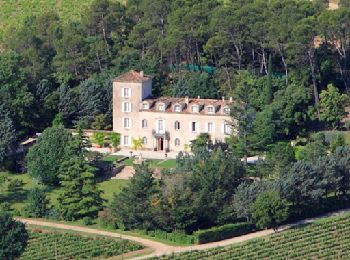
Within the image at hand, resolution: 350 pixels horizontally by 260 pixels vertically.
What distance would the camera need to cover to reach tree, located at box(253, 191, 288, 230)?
7588 cm

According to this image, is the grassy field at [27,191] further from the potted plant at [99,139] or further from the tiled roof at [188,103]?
the tiled roof at [188,103]

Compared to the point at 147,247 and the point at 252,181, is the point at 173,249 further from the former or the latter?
the point at 252,181

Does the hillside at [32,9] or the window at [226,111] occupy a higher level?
the hillside at [32,9]

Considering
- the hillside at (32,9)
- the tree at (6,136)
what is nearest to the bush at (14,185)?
the tree at (6,136)

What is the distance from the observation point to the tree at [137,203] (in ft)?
250

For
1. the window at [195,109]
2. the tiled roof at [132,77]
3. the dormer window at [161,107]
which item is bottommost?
the window at [195,109]

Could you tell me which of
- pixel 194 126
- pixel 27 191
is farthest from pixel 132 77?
pixel 27 191

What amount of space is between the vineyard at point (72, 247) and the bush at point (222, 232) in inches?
125

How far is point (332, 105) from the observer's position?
9088cm

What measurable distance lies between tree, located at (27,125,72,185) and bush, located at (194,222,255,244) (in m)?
12.1

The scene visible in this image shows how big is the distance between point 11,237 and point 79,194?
990 cm

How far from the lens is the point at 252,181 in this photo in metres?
81.2

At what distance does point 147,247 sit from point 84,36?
101 feet

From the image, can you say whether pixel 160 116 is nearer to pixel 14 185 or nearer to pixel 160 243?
pixel 14 185
